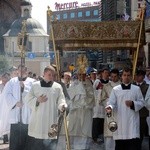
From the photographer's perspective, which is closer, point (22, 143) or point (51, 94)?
point (51, 94)

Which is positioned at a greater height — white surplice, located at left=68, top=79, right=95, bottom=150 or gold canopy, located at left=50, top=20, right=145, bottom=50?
gold canopy, located at left=50, top=20, right=145, bottom=50

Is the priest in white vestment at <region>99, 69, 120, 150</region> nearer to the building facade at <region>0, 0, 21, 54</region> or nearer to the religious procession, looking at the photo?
the religious procession

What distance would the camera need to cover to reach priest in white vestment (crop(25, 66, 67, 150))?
9.35m

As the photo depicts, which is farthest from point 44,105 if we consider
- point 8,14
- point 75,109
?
point 8,14

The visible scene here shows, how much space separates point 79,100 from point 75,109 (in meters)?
0.29

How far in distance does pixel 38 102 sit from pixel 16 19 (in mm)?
67305

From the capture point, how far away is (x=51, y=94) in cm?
940

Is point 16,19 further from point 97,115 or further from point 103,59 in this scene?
point 97,115

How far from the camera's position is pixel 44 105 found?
30.8ft

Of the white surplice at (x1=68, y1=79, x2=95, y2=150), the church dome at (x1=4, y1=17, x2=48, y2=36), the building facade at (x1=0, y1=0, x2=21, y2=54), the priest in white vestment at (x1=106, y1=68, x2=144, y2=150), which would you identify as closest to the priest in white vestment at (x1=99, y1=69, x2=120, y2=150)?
the white surplice at (x1=68, y1=79, x2=95, y2=150)

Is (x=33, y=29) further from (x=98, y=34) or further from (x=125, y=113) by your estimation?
(x=125, y=113)

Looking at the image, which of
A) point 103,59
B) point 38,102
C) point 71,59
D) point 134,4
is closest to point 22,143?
point 38,102

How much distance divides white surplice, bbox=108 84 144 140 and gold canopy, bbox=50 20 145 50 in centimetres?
276

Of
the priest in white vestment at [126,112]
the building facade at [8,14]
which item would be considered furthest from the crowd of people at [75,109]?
the building facade at [8,14]
